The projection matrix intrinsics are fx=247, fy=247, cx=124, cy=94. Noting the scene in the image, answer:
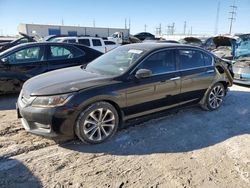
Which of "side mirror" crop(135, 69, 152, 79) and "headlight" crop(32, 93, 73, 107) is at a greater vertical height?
"side mirror" crop(135, 69, 152, 79)

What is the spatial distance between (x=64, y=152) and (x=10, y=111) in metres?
2.35

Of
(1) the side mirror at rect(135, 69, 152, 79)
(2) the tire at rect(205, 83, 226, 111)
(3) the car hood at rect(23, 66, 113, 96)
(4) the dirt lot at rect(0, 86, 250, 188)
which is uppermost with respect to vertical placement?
(1) the side mirror at rect(135, 69, 152, 79)

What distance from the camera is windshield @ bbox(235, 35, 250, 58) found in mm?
9375

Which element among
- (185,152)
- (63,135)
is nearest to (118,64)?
(63,135)

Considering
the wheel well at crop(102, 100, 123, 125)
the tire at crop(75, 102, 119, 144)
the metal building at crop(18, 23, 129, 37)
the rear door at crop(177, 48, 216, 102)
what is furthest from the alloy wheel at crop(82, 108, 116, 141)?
the metal building at crop(18, 23, 129, 37)

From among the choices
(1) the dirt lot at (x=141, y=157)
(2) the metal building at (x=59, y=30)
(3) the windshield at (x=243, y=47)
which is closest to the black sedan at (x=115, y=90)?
(1) the dirt lot at (x=141, y=157)

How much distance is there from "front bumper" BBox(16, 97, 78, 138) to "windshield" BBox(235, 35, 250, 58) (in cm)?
817

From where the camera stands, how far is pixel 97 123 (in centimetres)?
377

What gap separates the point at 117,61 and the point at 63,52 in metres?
2.65

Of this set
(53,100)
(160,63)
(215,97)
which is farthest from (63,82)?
(215,97)

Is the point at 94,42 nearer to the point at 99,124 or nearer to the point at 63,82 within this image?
the point at 63,82

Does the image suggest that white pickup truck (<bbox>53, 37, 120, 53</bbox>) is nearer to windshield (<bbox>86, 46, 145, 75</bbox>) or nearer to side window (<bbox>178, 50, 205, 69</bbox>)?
windshield (<bbox>86, 46, 145, 75</bbox>)

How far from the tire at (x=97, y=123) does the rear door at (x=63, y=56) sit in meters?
3.10

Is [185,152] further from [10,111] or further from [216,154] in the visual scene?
[10,111]
